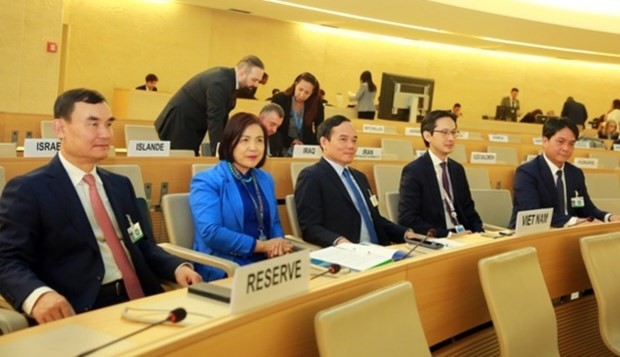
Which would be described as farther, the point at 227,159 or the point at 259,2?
the point at 259,2

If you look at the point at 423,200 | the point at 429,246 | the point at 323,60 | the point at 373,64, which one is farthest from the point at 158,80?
the point at 429,246

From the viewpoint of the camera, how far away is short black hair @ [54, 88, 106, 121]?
244 cm

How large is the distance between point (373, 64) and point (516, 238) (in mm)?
13804

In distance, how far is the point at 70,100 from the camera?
2449 mm

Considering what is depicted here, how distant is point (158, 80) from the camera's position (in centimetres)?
1328

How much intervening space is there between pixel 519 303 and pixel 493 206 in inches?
88.8

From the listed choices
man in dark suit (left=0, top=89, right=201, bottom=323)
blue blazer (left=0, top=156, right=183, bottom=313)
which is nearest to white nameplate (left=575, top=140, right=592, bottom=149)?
man in dark suit (left=0, top=89, right=201, bottom=323)

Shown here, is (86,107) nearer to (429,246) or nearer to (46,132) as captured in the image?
(429,246)

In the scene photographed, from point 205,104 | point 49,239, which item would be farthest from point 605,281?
point 205,104

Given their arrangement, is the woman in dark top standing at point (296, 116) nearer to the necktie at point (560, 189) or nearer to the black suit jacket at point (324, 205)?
the black suit jacket at point (324, 205)

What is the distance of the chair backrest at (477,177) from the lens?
5.27 meters

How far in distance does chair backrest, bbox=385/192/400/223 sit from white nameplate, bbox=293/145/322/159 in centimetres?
88

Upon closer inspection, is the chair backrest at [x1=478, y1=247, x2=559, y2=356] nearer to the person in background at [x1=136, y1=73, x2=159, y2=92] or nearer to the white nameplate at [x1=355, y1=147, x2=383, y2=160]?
the white nameplate at [x1=355, y1=147, x2=383, y2=160]

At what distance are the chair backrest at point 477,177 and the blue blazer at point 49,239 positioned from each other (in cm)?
343
